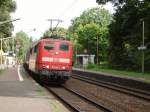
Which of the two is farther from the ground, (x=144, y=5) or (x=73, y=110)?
(x=144, y=5)

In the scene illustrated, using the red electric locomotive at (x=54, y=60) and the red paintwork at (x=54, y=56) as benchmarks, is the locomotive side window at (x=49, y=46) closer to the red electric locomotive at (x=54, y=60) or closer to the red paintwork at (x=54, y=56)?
the red electric locomotive at (x=54, y=60)

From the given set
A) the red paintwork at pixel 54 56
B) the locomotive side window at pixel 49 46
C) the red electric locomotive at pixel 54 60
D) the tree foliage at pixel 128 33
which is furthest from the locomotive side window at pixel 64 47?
the tree foliage at pixel 128 33

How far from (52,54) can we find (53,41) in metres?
1.00

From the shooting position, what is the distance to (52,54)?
106ft

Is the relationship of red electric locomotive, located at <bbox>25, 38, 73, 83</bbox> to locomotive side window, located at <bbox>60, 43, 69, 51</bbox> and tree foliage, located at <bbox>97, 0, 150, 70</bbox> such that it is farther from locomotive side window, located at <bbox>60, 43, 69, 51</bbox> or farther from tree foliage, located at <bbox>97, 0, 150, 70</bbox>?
tree foliage, located at <bbox>97, 0, 150, 70</bbox>

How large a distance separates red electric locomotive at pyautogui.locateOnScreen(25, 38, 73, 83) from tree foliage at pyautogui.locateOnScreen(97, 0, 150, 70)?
84.2ft

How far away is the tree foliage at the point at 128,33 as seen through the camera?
2406 inches

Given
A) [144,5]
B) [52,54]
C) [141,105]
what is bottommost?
[141,105]

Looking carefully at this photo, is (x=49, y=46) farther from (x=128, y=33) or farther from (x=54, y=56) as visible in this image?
(x=128, y=33)

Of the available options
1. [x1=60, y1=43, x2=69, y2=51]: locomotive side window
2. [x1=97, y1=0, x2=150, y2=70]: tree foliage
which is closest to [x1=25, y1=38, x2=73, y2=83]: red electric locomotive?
[x1=60, y1=43, x2=69, y2=51]: locomotive side window

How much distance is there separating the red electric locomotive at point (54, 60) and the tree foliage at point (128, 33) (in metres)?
25.7

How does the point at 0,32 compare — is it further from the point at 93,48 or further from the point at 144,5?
the point at 93,48

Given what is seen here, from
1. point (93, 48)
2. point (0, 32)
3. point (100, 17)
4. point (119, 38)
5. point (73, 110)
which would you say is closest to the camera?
point (73, 110)

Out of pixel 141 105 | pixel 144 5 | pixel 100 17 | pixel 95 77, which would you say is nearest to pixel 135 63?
pixel 144 5
